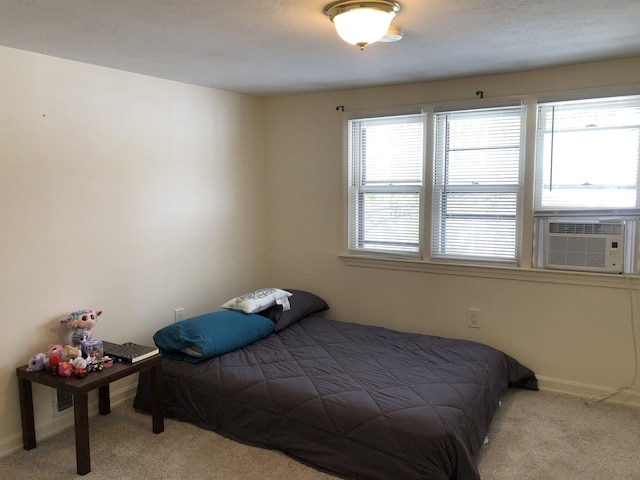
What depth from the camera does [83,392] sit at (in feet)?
7.88

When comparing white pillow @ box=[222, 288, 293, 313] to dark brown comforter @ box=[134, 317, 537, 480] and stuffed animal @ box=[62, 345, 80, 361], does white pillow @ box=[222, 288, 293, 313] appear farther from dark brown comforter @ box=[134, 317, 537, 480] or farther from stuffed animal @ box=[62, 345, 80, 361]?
stuffed animal @ box=[62, 345, 80, 361]

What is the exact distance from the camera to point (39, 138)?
2725 mm

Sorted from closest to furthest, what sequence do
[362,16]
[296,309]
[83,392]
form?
[362,16] → [83,392] → [296,309]

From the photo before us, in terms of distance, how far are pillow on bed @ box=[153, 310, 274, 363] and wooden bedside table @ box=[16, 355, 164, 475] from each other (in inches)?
9.2

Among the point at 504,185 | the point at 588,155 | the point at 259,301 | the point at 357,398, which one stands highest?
the point at 588,155

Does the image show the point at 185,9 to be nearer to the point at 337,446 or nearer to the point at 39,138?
the point at 39,138

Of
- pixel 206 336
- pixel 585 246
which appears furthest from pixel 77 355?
pixel 585 246

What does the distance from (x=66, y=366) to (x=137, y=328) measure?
2.67ft

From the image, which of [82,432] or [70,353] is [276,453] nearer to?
[82,432]

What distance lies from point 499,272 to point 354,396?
4.94 feet

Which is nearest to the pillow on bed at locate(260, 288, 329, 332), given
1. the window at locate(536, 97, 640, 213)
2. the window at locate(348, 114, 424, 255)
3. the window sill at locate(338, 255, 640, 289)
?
the window sill at locate(338, 255, 640, 289)

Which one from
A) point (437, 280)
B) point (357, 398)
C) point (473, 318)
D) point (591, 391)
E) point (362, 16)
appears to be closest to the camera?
point (362, 16)

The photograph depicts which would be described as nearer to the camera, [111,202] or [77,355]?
[77,355]

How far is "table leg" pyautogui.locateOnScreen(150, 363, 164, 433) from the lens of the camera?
2.82 metres
